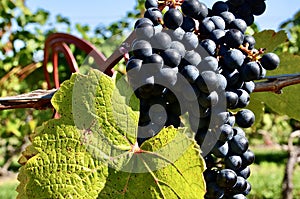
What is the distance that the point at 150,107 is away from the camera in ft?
2.25

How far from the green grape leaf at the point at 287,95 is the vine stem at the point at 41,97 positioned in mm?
183

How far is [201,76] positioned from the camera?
0.66m

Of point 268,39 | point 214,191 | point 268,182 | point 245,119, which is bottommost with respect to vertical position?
point 214,191

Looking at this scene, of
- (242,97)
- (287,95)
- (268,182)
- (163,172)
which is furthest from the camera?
(268,182)

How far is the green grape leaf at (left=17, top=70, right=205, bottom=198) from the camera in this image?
0.62 m

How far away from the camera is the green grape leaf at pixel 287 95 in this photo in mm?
972

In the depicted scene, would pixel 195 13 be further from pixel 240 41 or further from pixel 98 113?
pixel 98 113

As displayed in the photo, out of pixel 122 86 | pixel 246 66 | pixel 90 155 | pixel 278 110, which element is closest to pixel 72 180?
pixel 90 155

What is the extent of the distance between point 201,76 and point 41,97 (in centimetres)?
26

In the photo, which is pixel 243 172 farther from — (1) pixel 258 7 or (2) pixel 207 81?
(1) pixel 258 7

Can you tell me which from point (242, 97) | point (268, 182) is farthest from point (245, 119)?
A: point (268, 182)

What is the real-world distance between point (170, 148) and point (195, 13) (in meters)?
0.22

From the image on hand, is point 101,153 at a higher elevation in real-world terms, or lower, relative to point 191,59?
lower

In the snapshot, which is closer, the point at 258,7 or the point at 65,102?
the point at 65,102
